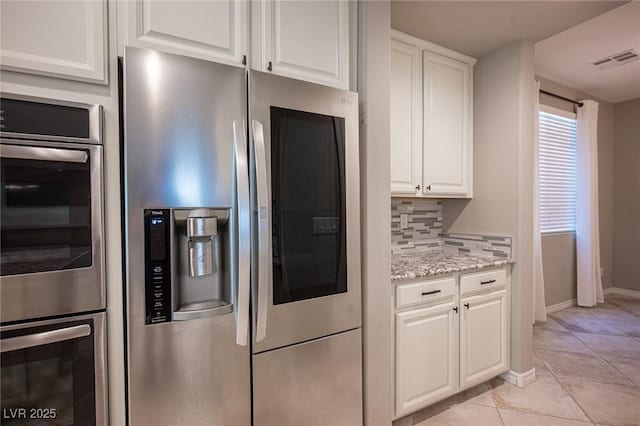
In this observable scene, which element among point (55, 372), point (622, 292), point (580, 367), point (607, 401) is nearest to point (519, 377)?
point (607, 401)

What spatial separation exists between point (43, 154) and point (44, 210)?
18 cm

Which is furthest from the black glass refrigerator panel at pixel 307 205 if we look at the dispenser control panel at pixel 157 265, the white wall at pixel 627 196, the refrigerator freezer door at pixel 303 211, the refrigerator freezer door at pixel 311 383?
the white wall at pixel 627 196

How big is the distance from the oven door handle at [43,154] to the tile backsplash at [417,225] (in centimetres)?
210

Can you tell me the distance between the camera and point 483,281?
2223 millimetres

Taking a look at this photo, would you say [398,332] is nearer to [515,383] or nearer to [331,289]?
[331,289]

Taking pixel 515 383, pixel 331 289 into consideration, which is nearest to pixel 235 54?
pixel 331 289

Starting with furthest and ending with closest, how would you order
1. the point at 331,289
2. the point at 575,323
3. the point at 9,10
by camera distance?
the point at 575,323
the point at 331,289
the point at 9,10

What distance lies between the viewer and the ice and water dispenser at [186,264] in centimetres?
113

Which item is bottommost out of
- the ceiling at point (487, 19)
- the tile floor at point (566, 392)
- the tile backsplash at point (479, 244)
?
the tile floor at point (566, 392)

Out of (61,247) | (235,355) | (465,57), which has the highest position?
(465,57)

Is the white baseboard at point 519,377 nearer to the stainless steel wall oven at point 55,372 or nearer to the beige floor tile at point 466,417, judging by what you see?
the beige floor tile at point 466,417

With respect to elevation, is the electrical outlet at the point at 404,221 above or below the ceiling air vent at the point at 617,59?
below

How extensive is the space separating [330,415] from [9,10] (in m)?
1.90

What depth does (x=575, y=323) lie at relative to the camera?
11.8ft
